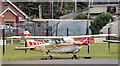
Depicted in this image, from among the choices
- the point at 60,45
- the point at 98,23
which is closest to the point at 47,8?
the point at 98,23

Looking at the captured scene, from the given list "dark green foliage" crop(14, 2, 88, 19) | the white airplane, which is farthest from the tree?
"dark green foliage" crop(14, 2, 88, 19)

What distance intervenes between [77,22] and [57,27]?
2231 mm

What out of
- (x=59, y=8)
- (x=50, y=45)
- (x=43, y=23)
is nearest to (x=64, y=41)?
(x=50, y=45)

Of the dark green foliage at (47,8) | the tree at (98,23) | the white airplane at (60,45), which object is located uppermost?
the dark green foliage at (47,8)

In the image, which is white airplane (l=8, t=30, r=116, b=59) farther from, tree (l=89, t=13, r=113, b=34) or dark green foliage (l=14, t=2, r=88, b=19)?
dark green foliage (l=14, t=2, r=88, b=19)

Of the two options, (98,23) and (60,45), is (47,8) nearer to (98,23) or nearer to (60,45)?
(98,23)

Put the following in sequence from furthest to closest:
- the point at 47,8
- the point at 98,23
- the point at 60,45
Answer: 1. the point at 47,8
2. the point at 98,23
3. the point at 60,45

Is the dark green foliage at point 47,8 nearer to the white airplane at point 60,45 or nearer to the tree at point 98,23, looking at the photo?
the tree at point 98,23

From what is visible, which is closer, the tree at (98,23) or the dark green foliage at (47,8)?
the tree at (98,23)

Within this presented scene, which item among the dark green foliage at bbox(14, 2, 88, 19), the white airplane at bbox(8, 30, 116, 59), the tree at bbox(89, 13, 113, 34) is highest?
the dark green foliage at bbox(14, 2, 88, 19)

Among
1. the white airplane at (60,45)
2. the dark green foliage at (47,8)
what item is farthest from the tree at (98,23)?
the dark green foliage at (47,8)

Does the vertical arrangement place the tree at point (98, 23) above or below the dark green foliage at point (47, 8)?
below

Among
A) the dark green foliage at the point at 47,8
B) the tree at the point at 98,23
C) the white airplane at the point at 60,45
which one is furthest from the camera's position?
the dark green foliage at the point at 47,8

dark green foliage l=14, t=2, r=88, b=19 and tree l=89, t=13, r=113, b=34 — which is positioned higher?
dark green foliage l=14, t=2, r=88, b=19
